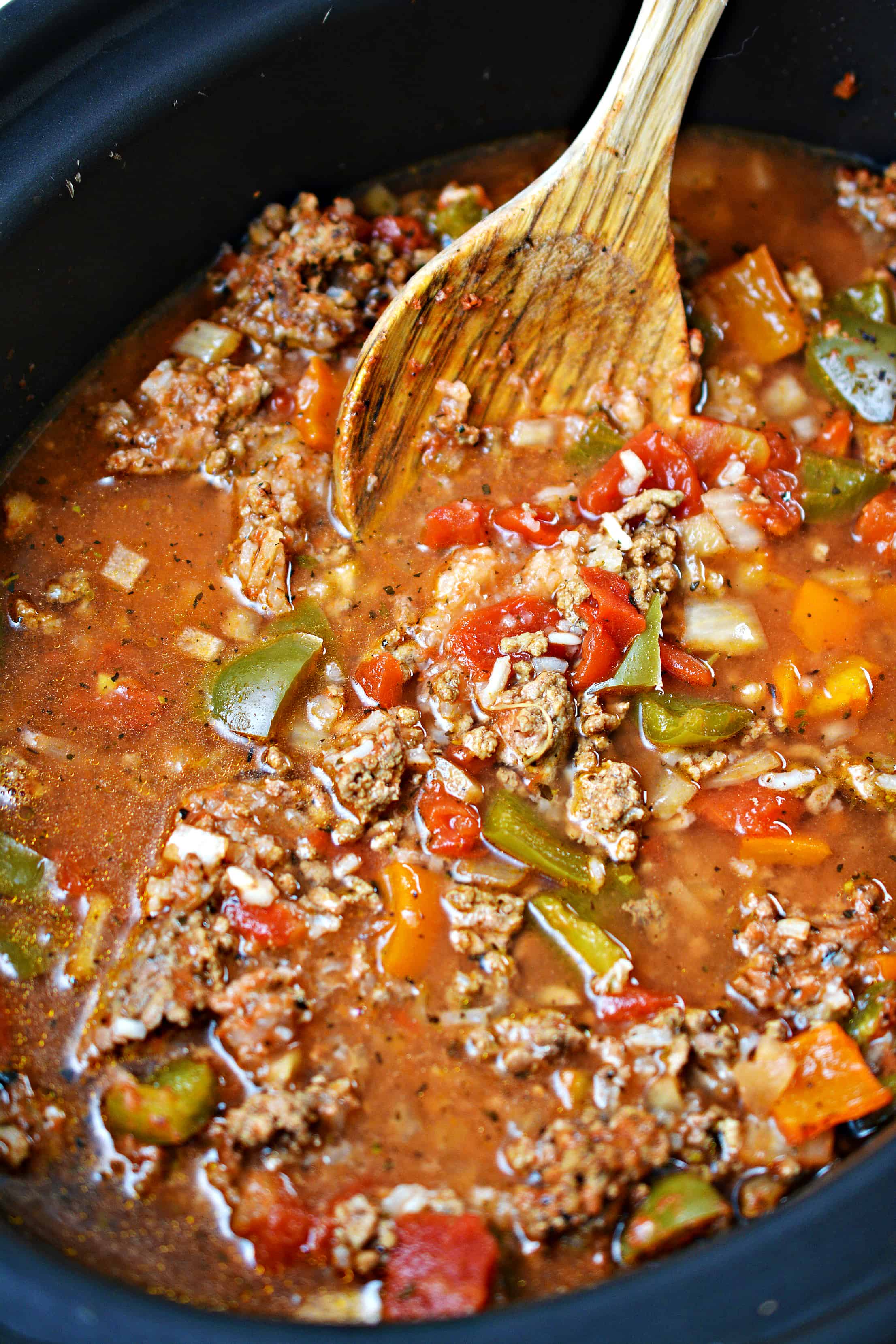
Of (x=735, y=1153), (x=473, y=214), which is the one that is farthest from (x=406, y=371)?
(x=735, y=1153)

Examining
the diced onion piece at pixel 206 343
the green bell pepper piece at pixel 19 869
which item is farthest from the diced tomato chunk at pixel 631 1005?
the diced onion piece at pixel 206 343

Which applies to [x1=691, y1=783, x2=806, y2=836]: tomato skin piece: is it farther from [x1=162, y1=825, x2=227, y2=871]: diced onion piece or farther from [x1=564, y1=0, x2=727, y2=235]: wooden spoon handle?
[x1=564, y1=0, x2=727, y2=235]: wooden spoon handle

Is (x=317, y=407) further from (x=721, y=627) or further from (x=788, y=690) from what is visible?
(x=788, y=690)

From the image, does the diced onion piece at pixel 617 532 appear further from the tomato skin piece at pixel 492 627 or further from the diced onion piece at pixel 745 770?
the diced onion piece at pixel 745 770

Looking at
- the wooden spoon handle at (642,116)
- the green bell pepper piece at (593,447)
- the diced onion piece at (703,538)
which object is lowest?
the diced onion piece at (703,538)

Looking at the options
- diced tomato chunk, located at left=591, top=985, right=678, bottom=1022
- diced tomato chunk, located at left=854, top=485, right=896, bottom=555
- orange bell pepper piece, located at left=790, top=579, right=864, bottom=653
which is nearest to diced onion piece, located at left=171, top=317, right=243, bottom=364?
orange bell pepper piece, located at left=790, top=579, right=864, bottom=653

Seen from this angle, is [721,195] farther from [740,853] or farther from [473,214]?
[740,853]

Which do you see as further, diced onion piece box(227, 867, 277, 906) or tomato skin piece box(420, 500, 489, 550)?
tomato skin piece box(420, 500, 489, 550)
